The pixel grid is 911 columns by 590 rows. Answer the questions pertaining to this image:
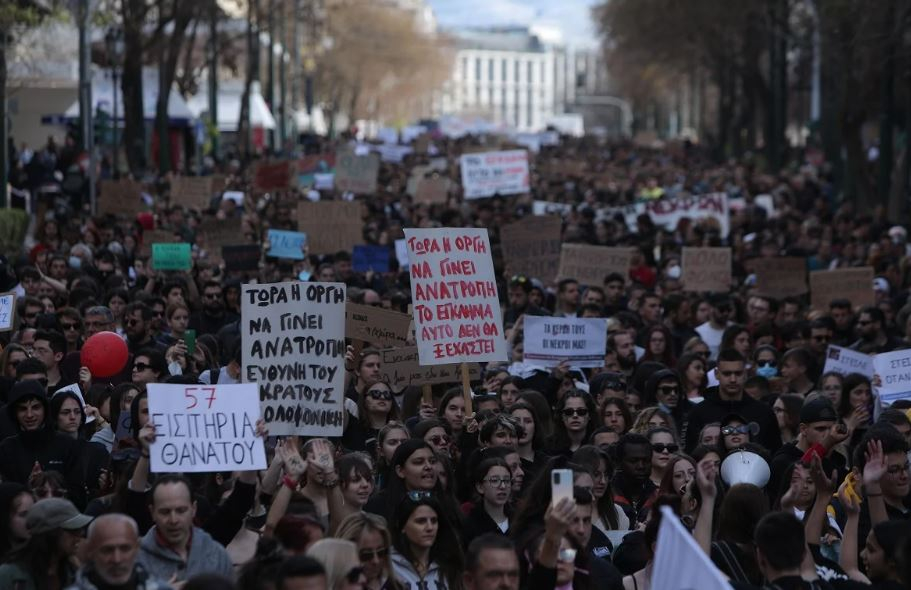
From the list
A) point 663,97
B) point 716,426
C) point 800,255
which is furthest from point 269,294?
point 663,97

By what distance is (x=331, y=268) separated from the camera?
17156mm

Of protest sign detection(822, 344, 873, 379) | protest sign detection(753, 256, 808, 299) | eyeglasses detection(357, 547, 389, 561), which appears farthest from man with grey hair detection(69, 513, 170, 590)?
protest sign detection(753, 256, 808, 299)

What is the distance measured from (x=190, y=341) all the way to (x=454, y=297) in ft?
7.88

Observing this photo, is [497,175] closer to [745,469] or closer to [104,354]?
[104,354]

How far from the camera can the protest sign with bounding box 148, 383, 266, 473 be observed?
7.62 m

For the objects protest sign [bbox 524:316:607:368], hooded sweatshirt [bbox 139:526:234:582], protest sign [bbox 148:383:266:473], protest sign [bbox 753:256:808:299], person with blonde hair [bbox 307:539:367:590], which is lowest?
protest sign [bbox 753:256:808:299]

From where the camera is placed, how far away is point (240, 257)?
17688 millimetres

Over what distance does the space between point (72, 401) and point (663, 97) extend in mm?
100246

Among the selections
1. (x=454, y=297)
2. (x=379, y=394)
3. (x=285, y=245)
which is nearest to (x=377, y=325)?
(x=454, y=297)

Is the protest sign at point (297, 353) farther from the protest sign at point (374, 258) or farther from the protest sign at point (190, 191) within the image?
the protest sign at point (190, 191)

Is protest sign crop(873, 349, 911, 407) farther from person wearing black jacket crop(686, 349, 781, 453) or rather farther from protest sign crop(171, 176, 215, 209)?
protest sign crop(171, 176, 215, 209)

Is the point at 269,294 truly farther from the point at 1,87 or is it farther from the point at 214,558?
the point at 1,87

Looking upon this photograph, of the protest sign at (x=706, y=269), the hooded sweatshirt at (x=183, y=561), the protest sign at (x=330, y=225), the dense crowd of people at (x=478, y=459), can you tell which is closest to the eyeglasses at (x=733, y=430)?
the dense crowd of people at (x=478, y=459)

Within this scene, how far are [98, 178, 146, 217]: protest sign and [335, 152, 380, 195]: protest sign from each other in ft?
17.6
